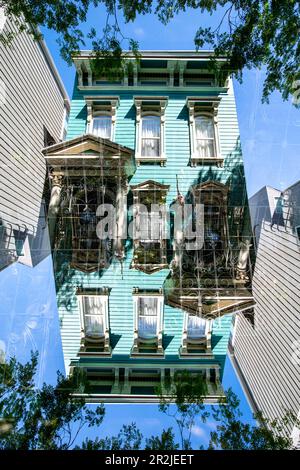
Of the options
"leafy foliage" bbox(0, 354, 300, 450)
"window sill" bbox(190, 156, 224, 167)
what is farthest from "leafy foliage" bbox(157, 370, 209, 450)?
"window sill" bbox(190, 156, 224, 167)

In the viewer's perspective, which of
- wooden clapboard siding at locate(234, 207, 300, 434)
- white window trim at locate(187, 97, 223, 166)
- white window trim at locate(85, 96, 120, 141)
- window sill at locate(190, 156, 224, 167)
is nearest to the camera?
wooden clapboard siding at locate(234, 207, 300, 434)

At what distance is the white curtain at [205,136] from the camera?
241 inches

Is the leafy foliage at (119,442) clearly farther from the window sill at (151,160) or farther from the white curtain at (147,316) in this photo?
the window sill at (151,160)

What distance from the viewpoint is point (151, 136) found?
6.23 metres

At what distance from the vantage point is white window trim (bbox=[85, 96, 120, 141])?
625 centimetres

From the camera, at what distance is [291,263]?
5.21 metres

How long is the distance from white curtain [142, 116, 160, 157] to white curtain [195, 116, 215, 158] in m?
0.93

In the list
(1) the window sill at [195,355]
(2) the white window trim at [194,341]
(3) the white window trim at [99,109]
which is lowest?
(1) the window sill at [195,355]

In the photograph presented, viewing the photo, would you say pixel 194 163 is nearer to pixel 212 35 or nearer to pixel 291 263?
pixel 212 35

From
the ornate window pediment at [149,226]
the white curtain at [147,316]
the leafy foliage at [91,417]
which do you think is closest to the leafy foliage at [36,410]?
the leafy foliage at [91,417]

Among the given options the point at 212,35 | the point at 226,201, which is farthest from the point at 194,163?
the point at 212,35

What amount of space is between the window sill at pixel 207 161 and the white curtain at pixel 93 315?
352 cm

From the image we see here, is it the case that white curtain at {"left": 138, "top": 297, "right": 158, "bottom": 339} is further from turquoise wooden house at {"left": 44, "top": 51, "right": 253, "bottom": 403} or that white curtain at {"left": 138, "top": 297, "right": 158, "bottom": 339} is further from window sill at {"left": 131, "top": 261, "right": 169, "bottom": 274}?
window sill at {"left": 131, "top": 261, "right": 169, "bottom": 274}
